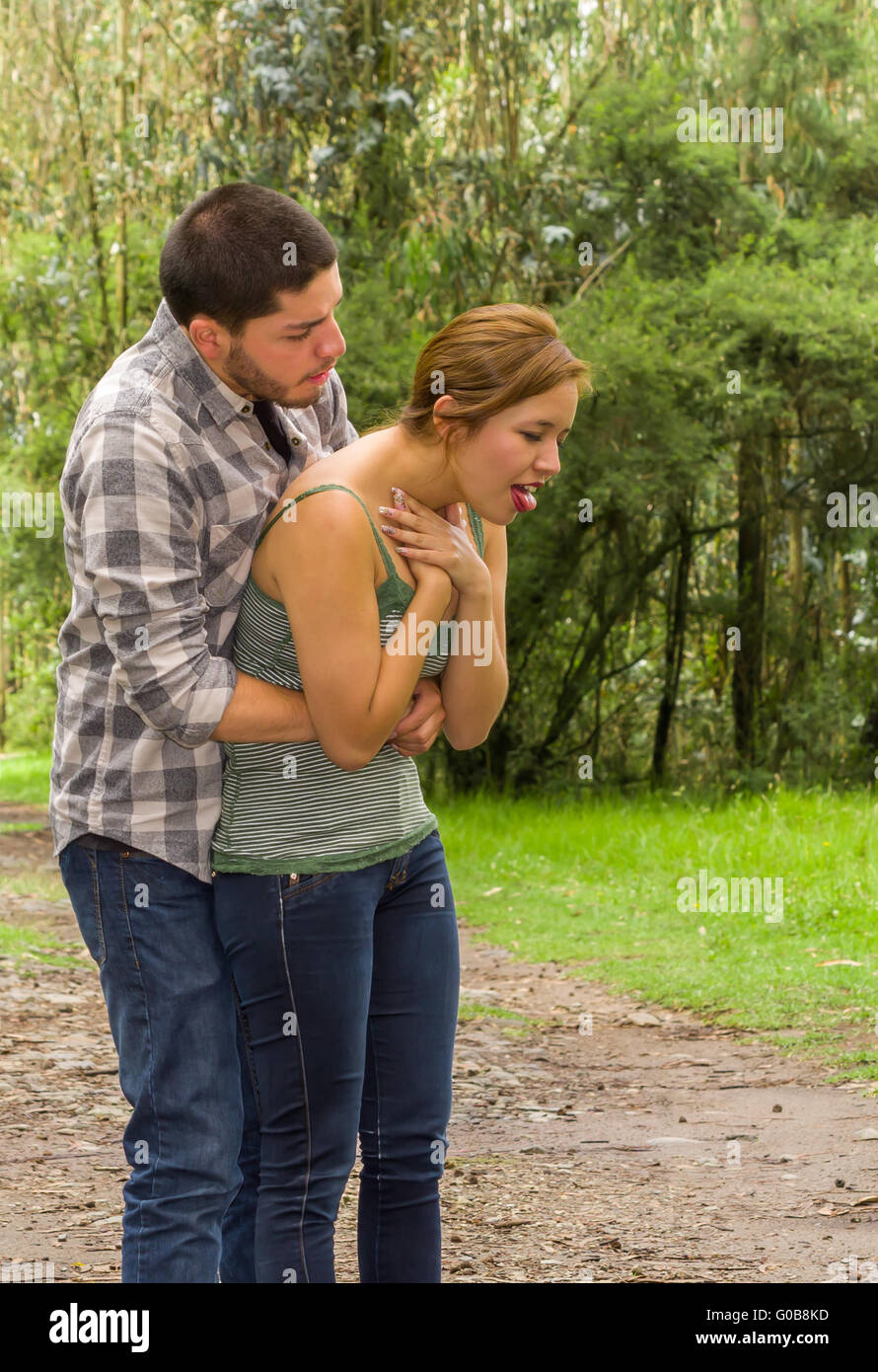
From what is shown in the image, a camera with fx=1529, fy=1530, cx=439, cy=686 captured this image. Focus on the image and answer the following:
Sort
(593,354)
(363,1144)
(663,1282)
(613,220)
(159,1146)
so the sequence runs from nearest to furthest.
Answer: (159,1146)
(363,1144)
(663,1282)
(593,354)
(613,220)

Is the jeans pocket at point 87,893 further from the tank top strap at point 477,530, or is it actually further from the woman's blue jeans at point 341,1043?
the tank top strap at point 477,530

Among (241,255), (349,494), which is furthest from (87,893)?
(241,255)

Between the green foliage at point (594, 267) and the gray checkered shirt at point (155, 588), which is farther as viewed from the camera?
the green foliage at point (594, 267)

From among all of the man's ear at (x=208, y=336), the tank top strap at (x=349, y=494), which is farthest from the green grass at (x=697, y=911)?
the man's ear at (x=208, y=336)

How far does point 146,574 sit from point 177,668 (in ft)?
0.43

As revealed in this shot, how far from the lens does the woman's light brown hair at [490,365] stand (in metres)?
2.19

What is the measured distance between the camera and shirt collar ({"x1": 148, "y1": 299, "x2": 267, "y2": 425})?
221 centimetres

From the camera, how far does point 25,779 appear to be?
Result: 681 inches

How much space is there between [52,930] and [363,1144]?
5780 mm

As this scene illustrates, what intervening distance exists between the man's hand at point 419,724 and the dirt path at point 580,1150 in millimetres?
1522

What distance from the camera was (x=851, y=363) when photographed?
34.9 feet

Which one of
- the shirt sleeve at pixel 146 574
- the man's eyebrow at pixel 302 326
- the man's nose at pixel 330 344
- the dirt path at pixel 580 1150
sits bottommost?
the dirt path at pixel 580 1150
